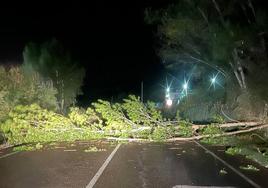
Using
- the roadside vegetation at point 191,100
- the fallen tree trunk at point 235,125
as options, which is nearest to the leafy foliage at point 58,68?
the roadside vegetation at point 191,100

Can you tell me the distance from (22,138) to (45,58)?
5199 cm

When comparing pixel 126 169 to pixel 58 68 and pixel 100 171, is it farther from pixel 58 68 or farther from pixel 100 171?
pixel 58 68

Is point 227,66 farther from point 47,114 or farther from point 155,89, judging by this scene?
point 155,89

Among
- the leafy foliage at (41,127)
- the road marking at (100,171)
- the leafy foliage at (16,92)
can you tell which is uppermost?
the leafy foliage at (16,92)

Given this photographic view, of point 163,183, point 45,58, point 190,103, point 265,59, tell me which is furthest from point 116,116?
point 45,58

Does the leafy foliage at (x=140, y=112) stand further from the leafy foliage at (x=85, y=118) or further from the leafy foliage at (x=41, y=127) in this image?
the leafy foliage at (x=41, y=127)

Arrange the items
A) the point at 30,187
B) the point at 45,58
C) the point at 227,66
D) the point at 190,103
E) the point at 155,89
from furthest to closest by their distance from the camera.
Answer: the point at 155,89, the point at 45,58, the point at 190,103, the point at 227,66, the point at 30,187

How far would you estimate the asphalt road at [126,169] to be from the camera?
1096cm

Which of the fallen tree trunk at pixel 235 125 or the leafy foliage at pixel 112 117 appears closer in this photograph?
the leafy foliage at pixel 112 117

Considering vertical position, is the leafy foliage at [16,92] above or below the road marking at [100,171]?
above

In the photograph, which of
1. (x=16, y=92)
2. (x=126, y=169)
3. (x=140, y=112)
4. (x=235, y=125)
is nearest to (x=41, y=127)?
(x=140, y=112)

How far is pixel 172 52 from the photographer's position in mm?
39062

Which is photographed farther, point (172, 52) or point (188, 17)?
point (172, 52)

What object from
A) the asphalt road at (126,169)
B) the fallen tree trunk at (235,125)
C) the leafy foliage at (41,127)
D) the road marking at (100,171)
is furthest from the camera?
the fallen tree trunk at (235,125)
